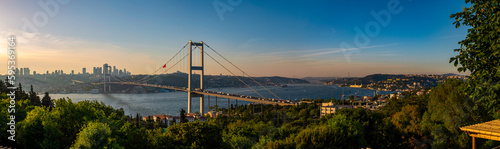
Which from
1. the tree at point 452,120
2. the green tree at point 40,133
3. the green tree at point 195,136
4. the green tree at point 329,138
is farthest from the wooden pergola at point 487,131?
the green tree at point 40,133

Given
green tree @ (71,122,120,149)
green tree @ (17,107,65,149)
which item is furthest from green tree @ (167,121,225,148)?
green tree @ (17,107,65,149)

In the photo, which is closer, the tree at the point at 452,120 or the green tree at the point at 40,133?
the green tree at the point at 40,133

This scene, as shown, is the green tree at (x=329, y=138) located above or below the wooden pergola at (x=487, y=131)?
below

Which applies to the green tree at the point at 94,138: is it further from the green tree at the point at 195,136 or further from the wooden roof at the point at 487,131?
the wooden roof at the point at 487,131

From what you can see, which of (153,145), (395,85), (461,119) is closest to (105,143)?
(153,145)

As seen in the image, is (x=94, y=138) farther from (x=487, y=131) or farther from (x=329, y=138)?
(x=487, y=131)

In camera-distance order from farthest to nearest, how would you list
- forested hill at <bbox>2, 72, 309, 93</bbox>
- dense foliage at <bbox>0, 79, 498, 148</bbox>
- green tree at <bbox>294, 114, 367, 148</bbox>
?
forested hill at <bbox>2, 72, 309, 93</bbox>
green tree at <bbox>294, 114, 367, 148</bbox>
dense foliage at <bbox>0, 79, 498, 148</bbox>

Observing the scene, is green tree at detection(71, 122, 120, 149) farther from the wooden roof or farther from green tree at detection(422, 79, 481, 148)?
green tree at detection(422, 79, 481, 148)

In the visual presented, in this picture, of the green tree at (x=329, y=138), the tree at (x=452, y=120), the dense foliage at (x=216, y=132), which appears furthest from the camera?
the tree at (x=452, y=120)
